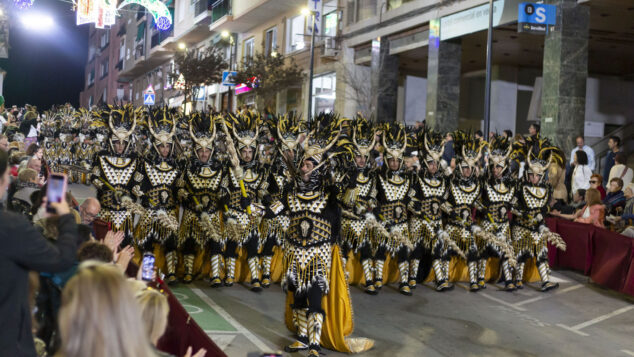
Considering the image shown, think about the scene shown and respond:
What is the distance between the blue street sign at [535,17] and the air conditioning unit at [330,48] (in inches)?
530

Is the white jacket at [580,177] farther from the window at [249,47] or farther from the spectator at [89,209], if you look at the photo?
the window at [249,47]

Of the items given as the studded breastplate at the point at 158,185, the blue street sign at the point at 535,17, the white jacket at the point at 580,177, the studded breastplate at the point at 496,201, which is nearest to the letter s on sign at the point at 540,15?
the blue street sign at the point at 535,17

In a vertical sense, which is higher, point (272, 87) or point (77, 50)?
point (77, 50)

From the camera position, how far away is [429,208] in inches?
433

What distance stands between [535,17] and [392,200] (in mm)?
8683

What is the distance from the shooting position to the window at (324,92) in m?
31.0

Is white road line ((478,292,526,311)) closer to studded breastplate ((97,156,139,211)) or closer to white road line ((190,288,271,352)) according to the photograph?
white road line ((190,288,271,352))

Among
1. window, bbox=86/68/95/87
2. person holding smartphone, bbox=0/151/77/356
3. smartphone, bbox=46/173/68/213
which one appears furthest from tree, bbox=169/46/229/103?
window, bbox=86/68/95/87

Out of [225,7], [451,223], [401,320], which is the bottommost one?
[401,320]

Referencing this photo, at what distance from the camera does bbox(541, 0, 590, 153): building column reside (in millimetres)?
17891

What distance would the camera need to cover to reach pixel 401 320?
362 inches

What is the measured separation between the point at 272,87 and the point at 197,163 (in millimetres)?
21870

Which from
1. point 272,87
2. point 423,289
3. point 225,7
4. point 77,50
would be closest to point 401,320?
point 423,289

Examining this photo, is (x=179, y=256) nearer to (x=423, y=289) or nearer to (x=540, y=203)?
(x=423, y=289)
